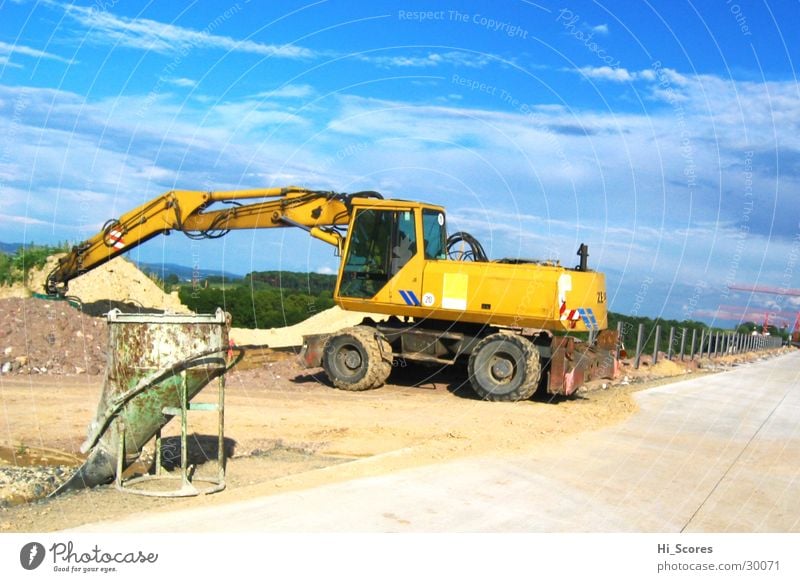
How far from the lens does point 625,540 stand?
616 cm

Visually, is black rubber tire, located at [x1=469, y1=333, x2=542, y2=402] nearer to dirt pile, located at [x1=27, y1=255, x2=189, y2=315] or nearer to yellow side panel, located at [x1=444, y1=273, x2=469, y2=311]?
yellow side panel, located at [x1=444, y1=273, x2=469, y2=311]

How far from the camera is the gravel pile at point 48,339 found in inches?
632

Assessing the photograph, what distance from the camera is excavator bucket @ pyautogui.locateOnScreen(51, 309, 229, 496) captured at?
7.27 metres

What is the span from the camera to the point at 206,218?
1838cm

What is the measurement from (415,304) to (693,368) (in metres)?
13.6

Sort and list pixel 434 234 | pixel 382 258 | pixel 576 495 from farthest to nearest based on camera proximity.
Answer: pixel 434 234
pixel 382 258
pixel 576 495

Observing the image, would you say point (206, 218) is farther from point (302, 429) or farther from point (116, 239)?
point (302, 429)

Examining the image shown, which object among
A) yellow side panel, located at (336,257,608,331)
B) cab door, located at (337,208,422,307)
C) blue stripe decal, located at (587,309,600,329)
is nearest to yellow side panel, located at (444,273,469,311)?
yellow side panel, located at (336,257,608,331)

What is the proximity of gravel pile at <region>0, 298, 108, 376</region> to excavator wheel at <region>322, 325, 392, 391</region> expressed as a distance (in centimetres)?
435

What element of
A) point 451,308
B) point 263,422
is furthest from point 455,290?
point 263,422

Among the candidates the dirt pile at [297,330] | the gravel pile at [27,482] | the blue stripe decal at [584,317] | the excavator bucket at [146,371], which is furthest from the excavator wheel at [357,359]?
the excavator bucket at [146,371]

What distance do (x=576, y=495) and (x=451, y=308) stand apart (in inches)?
279

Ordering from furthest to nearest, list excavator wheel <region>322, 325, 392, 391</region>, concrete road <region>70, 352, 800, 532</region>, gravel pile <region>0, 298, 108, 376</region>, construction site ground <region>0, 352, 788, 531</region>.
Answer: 1. gravel pile <region>0, 298, 108, 376</region>
2. excavator wheel <region>322, 325, 392, 391</region>
3. construction site ground <region>0, 352, 788, 531</region>
4. concrete road <region>70, 352, 800, 532</region>

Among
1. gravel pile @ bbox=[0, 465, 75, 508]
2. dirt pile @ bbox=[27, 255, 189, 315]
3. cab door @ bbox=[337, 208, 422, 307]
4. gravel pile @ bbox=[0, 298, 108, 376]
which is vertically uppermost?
cab door @ bbox=[337, 208, 422, 307]
